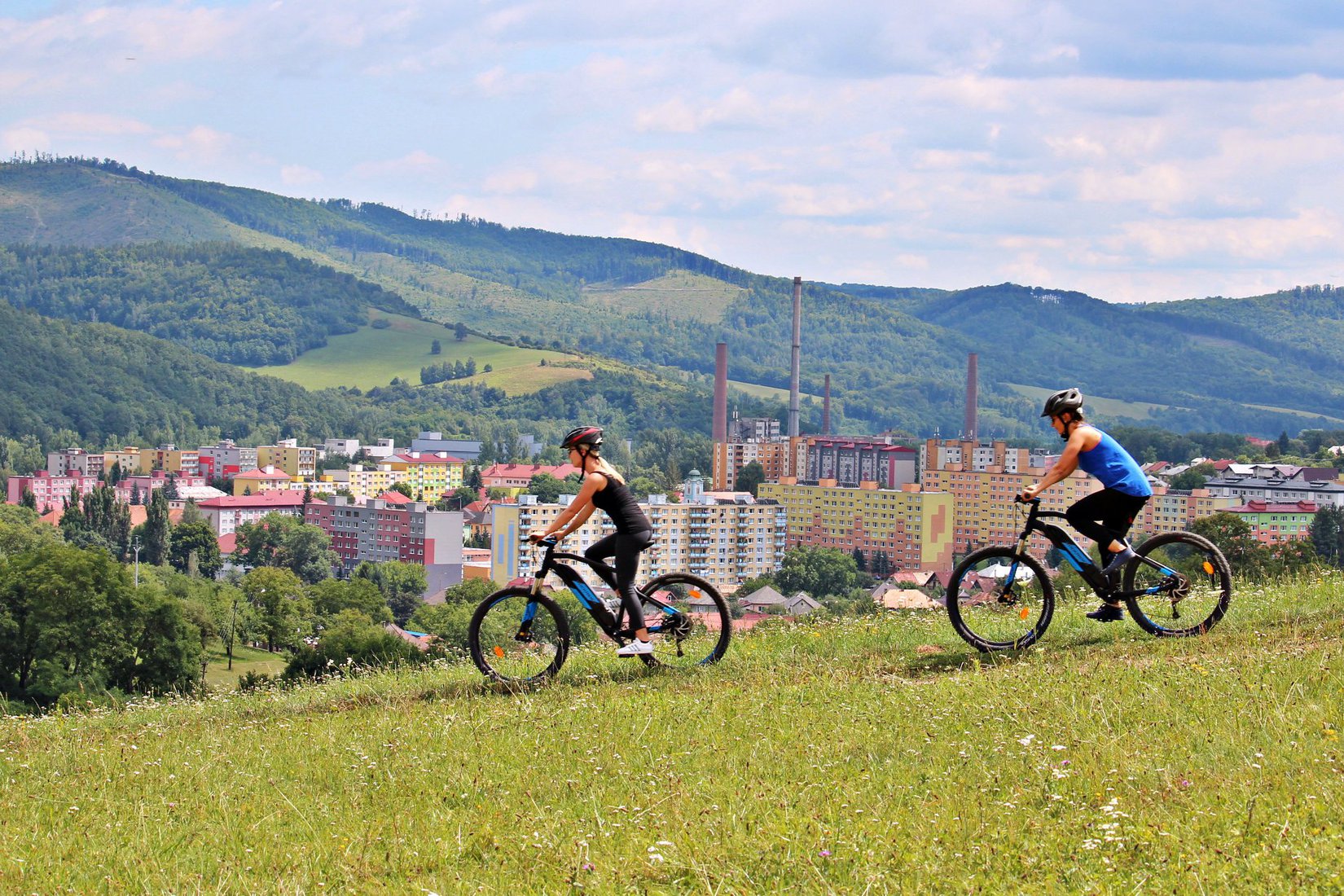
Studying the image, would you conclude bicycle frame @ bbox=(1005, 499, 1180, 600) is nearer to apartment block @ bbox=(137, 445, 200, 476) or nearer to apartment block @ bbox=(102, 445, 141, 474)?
apartment block @ bbox=(102, 445, 141, 474)

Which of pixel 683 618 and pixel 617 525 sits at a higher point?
pixel 617 525

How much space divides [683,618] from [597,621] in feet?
1.75

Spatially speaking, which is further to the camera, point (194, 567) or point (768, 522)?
point (768, 522)

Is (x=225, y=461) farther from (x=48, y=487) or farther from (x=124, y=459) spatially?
(x=48, y=487)

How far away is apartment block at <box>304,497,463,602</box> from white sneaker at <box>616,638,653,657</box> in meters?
87.7

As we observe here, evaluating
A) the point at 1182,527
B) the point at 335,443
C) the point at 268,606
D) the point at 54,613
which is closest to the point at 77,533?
the point at 268,606

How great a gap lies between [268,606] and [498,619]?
49.5 m

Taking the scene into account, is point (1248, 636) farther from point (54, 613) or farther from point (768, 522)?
point (768, 522)

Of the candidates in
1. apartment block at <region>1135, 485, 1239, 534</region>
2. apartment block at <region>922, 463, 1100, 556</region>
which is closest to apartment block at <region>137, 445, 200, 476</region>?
apartment block at <region>922, 463, 1100, 556</region>

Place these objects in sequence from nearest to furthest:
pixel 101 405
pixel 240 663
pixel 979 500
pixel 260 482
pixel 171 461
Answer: pixel 240 663
pixel 979 500
pixel 260 482
pixel 171 461
pixel 101 405

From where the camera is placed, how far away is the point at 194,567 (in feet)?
301

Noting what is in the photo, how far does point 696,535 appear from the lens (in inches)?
4060

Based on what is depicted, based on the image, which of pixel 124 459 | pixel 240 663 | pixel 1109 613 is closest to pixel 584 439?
pixel 1109 613

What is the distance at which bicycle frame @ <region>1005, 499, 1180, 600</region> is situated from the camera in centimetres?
912
